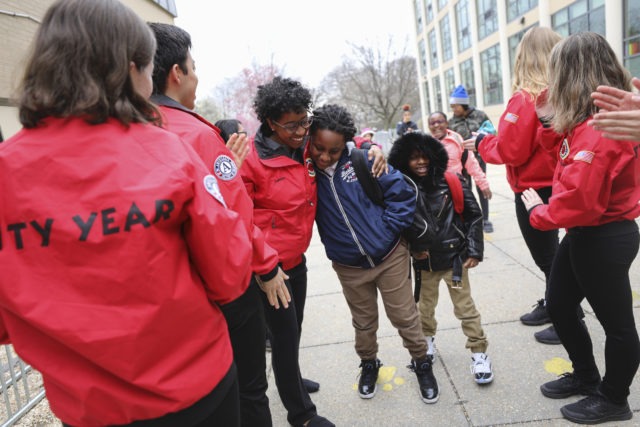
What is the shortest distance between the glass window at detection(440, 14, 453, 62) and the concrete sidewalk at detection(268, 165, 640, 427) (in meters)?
30.6

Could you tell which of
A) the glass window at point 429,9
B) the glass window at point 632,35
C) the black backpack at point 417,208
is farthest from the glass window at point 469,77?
the black backpack at point 417,208

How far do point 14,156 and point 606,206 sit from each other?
2.29 metres

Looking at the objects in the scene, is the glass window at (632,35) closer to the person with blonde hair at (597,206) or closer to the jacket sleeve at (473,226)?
the jacket sleeve at (473,226)

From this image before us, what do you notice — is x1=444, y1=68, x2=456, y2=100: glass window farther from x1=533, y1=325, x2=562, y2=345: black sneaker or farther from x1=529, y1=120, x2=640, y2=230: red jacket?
x1=529, y1=120, x2=640, y2=230: red jacket

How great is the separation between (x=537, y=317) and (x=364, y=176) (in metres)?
2.06

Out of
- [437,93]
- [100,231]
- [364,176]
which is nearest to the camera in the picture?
[100,231]

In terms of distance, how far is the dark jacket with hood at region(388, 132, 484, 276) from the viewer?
2.91 m

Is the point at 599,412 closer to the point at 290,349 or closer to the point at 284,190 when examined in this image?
the point at 290,349

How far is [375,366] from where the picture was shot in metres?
2.95

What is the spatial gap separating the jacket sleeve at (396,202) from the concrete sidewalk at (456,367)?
43.5 inches

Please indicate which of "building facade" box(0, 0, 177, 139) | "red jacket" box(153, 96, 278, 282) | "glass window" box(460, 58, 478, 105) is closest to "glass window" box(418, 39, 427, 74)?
"glass window" box(460, 58, 478, 105)

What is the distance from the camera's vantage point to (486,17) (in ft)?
81.1

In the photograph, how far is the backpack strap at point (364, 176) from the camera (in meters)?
2.57

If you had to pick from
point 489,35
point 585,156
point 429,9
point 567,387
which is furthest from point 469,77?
point 585,156
